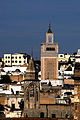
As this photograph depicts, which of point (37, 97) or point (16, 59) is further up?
point (16, 59)

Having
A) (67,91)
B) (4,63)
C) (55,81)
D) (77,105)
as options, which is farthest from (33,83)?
(4,63)

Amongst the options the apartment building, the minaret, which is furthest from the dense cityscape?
the apartment building

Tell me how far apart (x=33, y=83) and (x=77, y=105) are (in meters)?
22.7

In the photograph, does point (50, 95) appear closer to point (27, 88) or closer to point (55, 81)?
point (27, 88)

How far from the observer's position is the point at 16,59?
137 meters

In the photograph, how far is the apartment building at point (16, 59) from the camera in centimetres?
→ 13538

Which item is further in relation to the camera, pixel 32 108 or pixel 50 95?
pixel 50 95

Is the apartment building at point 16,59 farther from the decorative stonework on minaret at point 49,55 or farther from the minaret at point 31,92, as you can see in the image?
the minaret at point 31,92

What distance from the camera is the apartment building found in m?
135

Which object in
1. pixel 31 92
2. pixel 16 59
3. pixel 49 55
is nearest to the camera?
pixel 31 92

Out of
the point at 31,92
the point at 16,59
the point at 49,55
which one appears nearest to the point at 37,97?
the point at 31,92

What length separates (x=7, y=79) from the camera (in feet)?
297

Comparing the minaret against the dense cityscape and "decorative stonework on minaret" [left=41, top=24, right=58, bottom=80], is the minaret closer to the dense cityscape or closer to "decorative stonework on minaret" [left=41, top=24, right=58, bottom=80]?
the dense cityscape

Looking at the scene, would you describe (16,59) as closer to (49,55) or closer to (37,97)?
(49,55)
